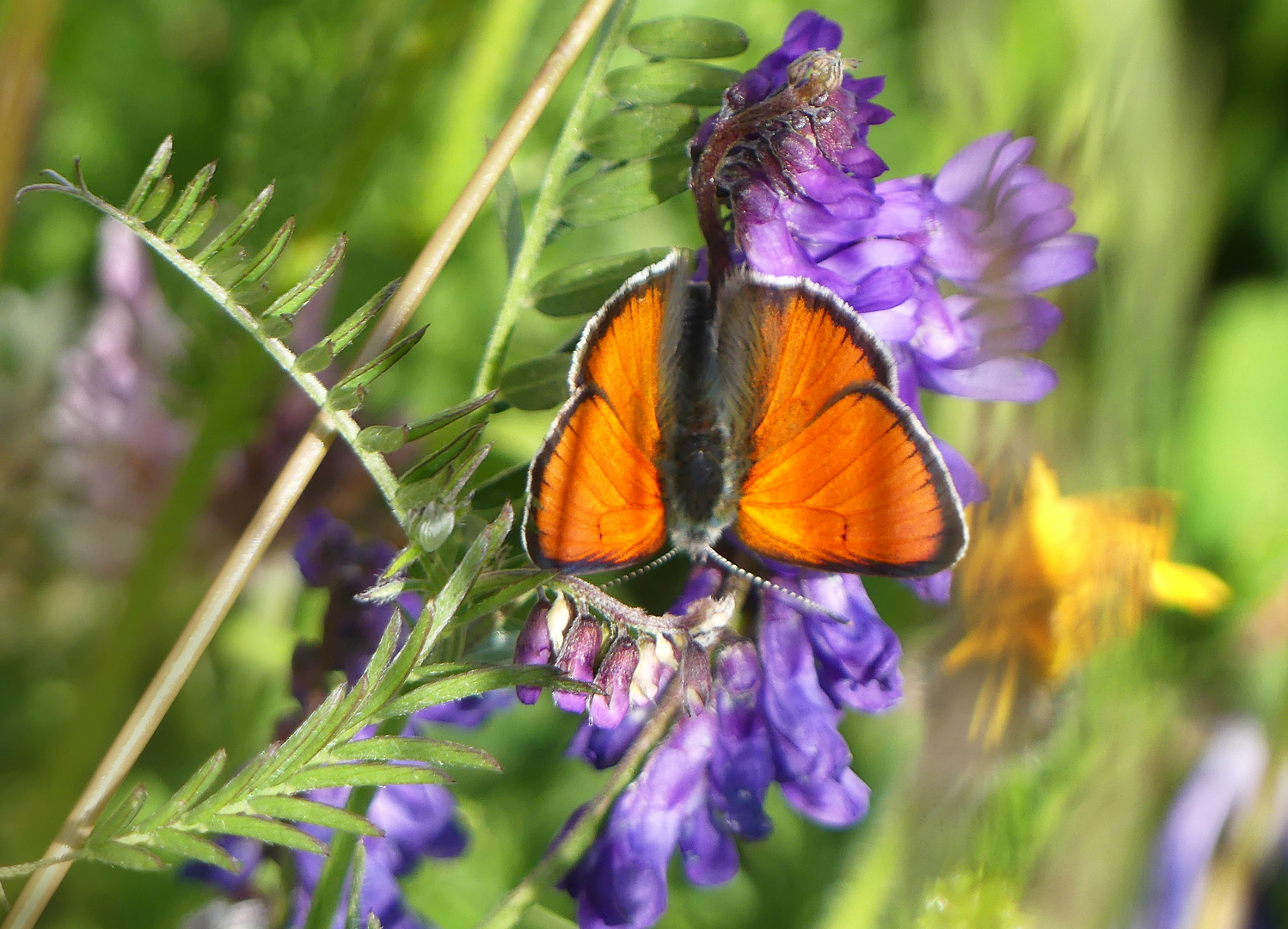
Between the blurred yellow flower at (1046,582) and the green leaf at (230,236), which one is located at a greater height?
the green leaf at (230,236)

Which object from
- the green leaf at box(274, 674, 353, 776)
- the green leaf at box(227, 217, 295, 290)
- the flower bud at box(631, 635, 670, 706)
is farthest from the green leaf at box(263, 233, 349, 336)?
the flower bud at box(631, 635, 670, 706)

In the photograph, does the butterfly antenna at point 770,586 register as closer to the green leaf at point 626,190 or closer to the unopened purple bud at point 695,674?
the unopened purple bud at point 695,674

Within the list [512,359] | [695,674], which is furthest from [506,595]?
[512,359]

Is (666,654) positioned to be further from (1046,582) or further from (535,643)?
(1046,582)

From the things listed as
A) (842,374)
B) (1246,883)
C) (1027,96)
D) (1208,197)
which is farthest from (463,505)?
(1208,197)

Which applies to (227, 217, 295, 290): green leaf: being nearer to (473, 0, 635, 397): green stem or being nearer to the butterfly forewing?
(473, 0, 635, 397): green stem

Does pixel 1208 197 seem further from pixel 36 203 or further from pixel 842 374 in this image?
pixel 36 203

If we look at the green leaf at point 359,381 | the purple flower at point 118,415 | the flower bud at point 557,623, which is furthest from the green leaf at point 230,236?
the purple flower at point 118,415
